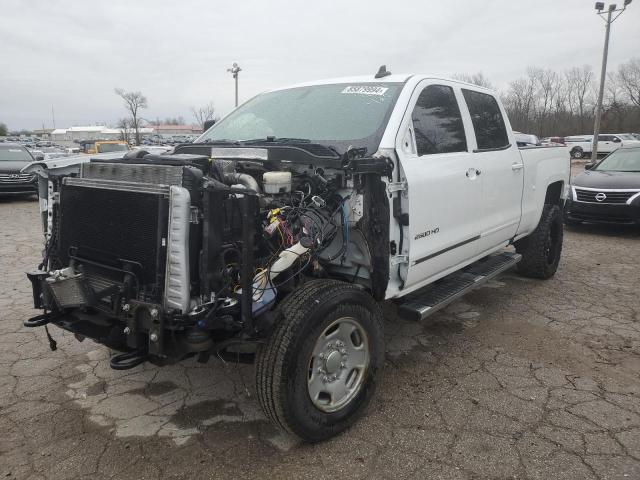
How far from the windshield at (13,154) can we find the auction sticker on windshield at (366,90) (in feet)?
43.7

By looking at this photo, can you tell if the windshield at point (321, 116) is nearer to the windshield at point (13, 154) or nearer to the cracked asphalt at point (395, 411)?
the cracked asphalt at point (395, 411)

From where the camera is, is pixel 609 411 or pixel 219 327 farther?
pixel 609 411

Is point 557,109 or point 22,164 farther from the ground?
point 557,109

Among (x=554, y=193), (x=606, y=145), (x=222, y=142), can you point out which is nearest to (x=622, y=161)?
(x=554, y=193)

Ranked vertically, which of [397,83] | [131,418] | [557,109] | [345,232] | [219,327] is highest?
[557,109]

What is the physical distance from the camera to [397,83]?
12.1 feet

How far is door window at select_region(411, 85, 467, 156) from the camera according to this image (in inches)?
140

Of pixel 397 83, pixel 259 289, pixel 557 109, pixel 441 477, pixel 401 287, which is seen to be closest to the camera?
pixel 441 477

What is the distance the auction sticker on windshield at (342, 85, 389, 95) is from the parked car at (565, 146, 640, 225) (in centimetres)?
558

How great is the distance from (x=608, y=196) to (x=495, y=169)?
18.3 feet

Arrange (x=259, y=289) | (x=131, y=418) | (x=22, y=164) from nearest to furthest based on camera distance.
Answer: (x=259, y=289) → (x=131, y=418) → (x=22, y=164)

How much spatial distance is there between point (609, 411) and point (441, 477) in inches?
53.1

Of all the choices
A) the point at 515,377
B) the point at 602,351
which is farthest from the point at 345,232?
the point at 602,351

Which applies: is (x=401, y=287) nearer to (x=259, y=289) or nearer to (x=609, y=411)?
(x=259, y=289)
